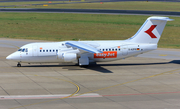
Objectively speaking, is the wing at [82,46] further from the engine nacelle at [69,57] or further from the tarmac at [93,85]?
the tarmac at [93,85]

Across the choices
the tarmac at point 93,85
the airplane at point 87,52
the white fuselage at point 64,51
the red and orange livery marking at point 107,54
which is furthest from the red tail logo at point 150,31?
the red and orange livery marking at point 107,54

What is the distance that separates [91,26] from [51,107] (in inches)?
2268

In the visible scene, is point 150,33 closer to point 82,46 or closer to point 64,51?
point 82,46

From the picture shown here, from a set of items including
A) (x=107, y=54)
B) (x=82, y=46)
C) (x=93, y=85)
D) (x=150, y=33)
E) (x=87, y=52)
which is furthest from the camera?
(x=150, y=33)

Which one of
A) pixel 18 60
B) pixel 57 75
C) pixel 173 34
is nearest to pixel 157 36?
pixel 57 75

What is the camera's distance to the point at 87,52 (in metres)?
36.5

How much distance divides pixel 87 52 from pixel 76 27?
136 feet

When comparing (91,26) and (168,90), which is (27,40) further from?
(168,90)

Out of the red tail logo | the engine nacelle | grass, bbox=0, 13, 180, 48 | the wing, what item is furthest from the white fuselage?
grass, bbox=0, 13, 180, 48

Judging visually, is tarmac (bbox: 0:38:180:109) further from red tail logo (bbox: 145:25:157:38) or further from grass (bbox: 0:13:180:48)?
grass (bbox: 0:13:180:48)

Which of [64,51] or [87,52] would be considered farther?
[87,52]

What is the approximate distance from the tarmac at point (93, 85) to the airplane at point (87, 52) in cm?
126

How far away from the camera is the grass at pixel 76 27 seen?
2579 inches

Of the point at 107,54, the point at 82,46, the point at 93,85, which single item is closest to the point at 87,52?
the point at 82,46
